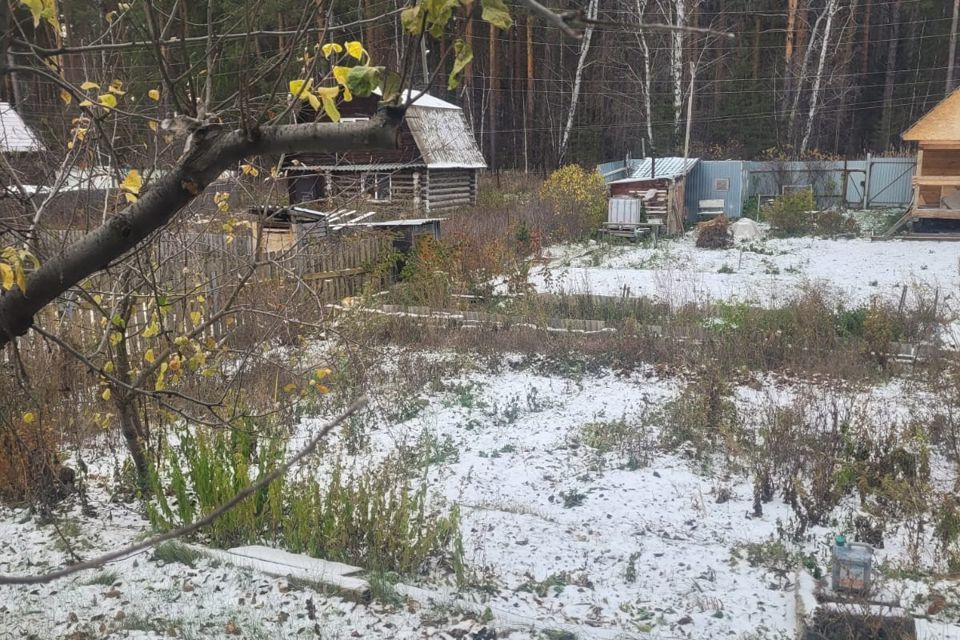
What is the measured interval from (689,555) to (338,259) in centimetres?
760

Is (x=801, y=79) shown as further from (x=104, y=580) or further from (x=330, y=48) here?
(x=330, y=48)

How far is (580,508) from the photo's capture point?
5254 mm

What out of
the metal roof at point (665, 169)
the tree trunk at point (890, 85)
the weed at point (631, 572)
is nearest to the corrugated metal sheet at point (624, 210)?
the metal roof at point (665, 169)

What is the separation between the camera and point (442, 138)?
21.3 m

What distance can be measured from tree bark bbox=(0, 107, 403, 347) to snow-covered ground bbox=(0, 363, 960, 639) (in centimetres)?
236

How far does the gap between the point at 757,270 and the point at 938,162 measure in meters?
6.72

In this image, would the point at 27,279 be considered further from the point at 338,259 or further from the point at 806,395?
the point at 338,259

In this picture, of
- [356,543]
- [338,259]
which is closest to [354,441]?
[356,543]

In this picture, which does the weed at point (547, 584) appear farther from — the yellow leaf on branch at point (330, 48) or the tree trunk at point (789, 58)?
the tree trunk at point (789, 58)

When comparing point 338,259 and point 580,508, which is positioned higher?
point 338,259

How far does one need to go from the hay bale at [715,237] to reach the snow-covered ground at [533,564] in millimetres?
10942

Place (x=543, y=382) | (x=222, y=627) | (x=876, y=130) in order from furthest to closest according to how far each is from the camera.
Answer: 1. (x=876, y=130)
2. (x=543, y=382)
3. (x=222, y=627)

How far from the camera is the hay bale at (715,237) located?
16781 mm

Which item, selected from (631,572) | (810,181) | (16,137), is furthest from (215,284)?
(810,181)
